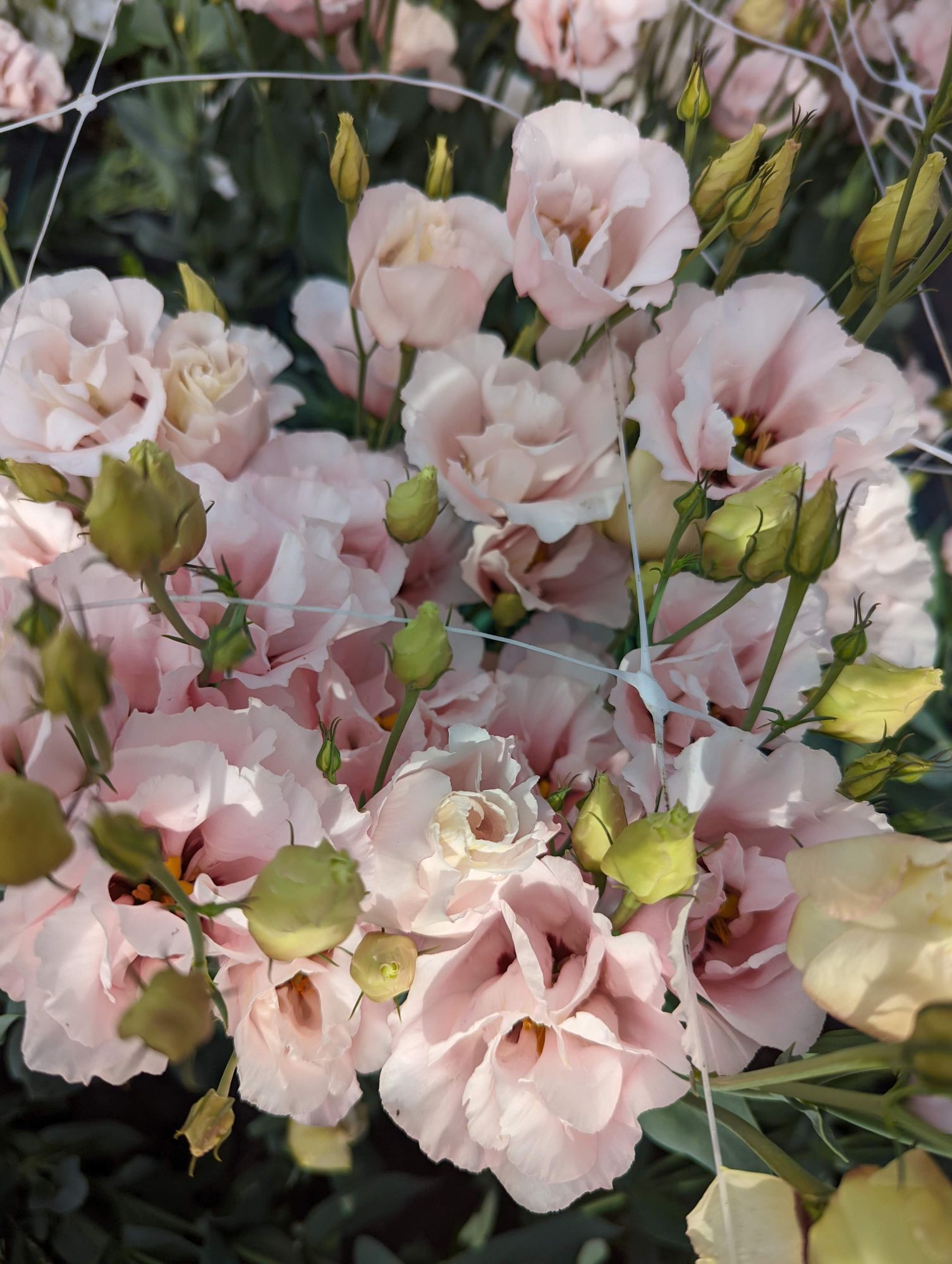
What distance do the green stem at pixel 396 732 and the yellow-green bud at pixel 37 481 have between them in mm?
167

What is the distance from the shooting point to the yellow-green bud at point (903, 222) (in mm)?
358

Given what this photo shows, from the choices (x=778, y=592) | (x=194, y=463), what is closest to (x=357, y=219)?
(x=194, y=463)

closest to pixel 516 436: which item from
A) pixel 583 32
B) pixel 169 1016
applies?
pixel 169 1016

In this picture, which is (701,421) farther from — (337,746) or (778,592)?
(337,746)

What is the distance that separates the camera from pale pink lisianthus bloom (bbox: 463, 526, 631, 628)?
0.40 metres

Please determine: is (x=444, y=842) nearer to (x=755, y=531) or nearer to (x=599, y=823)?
(x=599, y=823)

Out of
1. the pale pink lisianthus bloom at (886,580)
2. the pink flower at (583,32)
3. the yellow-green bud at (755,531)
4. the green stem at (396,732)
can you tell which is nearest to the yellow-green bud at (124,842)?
the green stem at (396,732)

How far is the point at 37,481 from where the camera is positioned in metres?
0.36

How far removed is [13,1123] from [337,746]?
1.16 ft

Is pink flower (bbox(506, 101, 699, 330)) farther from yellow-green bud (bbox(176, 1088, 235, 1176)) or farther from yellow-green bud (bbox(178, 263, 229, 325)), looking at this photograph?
yellow-green bud (bbox(176, 1088, 235, 1176))

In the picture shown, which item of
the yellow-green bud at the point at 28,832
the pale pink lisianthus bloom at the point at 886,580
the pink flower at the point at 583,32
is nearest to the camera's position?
the yellow-green bud at the point at 28,832

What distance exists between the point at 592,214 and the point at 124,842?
32 centimetres

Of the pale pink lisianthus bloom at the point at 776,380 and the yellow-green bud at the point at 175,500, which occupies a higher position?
the pale pink lisianthus bloom at the point at 776,380

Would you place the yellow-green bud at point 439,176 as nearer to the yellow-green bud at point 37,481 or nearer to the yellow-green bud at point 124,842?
the yellow-green bud at point 37,481
